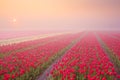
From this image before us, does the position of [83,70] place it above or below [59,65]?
above

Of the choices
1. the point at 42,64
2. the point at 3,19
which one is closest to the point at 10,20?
the point at 3,19

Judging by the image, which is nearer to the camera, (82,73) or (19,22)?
(82,73)

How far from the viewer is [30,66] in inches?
444

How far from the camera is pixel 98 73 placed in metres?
8.75

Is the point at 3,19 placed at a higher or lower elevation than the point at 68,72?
higher

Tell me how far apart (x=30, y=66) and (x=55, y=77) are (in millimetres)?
3152

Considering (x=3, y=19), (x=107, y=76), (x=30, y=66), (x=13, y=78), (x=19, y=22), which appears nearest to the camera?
(x=13, y=78)

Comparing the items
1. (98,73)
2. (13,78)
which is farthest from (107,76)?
(13,78)

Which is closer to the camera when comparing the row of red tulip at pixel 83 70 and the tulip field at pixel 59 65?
the row of red tulip at pixel 83 70

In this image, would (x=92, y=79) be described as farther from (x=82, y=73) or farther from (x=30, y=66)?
(x=30, y=66)

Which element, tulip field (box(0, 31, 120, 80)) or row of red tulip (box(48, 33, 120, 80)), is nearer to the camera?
row of red tulip (box(48, 33, 120, 80))

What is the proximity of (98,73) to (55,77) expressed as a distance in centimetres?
263

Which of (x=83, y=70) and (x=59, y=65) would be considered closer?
(x=83, y=70)

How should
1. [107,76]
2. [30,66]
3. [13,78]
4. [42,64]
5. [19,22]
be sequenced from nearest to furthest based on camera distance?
[13,78]
[107,76]
[30,66]
[42,64]
[19,22]
